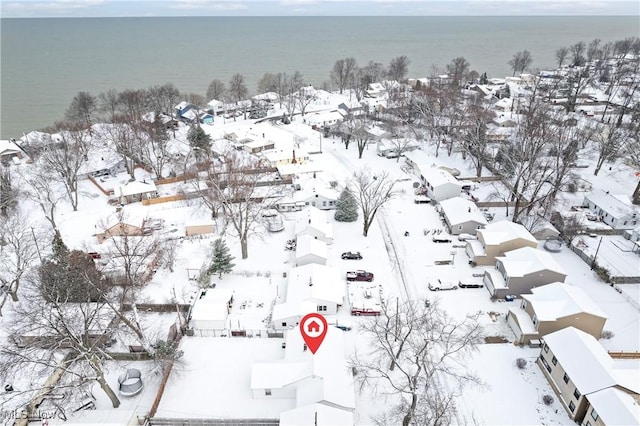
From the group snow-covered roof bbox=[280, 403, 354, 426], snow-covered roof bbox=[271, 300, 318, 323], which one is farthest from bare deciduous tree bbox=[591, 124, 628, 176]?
snow-covered roof bbox=[280, 403, 354, 426]

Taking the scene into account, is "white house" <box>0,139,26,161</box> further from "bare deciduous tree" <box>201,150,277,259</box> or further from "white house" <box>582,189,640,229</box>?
"white house" <box>582,189,640,229</box>

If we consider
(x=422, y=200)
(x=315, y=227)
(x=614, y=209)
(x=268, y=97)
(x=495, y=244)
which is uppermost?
(x=268, y=97)

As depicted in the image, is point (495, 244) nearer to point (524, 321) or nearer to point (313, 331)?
point (524, 321)

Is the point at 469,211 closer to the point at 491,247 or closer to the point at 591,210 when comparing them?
the point at 491,247

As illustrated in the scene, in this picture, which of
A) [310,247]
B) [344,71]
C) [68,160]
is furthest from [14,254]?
[344,71]

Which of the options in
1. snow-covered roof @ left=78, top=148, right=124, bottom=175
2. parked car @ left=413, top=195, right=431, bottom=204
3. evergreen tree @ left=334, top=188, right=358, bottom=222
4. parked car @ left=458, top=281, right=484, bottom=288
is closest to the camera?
parked car @ left=458, top=281, right=484, bottom=288

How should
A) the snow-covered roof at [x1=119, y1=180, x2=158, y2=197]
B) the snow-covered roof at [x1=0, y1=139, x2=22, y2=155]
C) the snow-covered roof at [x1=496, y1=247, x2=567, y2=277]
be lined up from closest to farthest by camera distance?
the snow-covered roof at [x1=496, y1=247, x2=567, y2=277]
the snow-covered roof at [x1=119, y1=180, x2=158, y2=197]
the snow-covered roof at [x1=0, y1=139, x2=22, y2=155]

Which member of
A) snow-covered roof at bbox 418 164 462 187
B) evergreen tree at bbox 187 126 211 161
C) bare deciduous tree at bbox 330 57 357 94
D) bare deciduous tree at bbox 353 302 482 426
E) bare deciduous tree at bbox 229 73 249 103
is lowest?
bare deciduous tree at bbox 353 302 482 426

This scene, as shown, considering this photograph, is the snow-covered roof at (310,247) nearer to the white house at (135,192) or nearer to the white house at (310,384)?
the white house at (310,384)
